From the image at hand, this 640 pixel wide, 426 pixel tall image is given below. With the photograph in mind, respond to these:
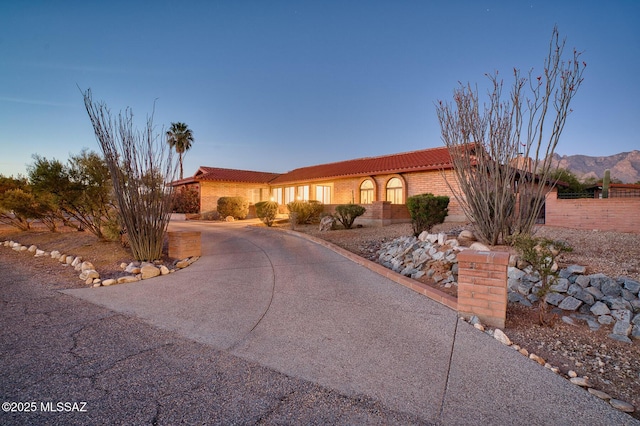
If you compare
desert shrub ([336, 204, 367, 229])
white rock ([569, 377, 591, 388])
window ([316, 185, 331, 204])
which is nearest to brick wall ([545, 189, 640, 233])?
desert shrub ([336, 204, 367, 229])

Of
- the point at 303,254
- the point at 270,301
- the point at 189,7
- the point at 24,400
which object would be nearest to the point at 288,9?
the point at 189,7

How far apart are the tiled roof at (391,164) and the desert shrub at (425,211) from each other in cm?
575

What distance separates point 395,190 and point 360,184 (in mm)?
2607

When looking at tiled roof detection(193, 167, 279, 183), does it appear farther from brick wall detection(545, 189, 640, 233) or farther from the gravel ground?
the gravel ground

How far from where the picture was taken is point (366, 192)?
20531 mm

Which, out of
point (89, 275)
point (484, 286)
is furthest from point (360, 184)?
point (484, 286)

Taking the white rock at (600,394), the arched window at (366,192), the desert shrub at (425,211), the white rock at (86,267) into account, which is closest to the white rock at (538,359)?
the white rock at (600,394)

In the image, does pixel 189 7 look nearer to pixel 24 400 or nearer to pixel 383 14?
pixel 383 14

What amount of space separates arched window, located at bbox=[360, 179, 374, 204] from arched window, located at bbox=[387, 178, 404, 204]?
1.32 meters

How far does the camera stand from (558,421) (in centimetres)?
214

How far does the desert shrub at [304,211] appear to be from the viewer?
15.3m

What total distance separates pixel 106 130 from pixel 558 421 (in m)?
8.68

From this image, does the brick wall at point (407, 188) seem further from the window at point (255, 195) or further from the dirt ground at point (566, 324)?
the window at point (255, 195)

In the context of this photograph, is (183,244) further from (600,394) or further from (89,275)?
(600,394)
